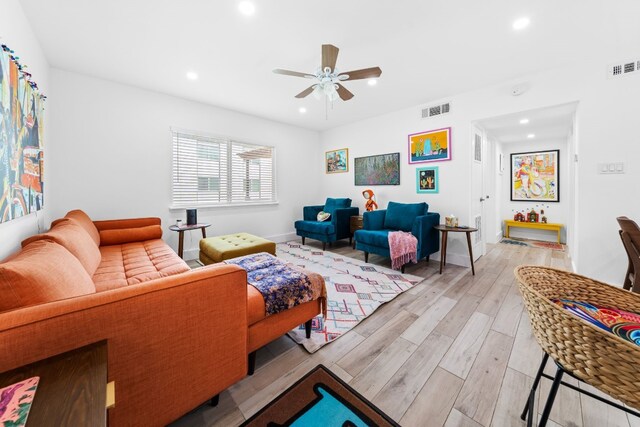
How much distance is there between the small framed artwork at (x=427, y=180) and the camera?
3902 mm

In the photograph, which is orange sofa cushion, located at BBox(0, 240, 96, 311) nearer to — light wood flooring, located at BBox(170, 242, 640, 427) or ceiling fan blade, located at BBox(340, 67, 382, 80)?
light wood flooring, located at BBox(170, 242, 640, 427)

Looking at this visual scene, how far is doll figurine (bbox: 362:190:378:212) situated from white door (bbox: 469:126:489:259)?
5.19 ft

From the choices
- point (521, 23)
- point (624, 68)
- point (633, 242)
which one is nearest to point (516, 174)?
point (624, 68)

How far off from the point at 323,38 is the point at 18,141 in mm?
2567

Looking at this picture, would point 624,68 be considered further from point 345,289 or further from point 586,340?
point 345,289

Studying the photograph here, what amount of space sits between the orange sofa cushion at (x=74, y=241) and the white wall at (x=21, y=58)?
0.56ft

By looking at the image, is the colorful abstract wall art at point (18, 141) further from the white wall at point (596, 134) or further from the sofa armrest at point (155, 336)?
the white wall at point (596, 134)

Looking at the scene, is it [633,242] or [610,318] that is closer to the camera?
[610,318]

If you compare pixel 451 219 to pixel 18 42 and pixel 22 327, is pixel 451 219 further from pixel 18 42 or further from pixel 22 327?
pixel 18 42

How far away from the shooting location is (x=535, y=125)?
3924 millimetres

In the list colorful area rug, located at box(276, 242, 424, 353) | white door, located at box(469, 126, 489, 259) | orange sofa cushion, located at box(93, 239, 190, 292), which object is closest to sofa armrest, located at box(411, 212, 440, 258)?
colorful area rug, located at box(276, 242, 424, 353)

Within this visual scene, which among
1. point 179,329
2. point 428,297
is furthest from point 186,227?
point 428,297

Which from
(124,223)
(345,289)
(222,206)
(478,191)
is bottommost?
(345,289)

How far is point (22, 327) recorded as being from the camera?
0.73 metres
